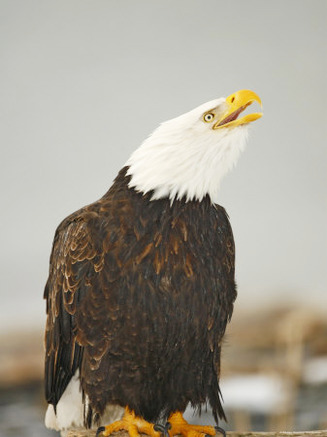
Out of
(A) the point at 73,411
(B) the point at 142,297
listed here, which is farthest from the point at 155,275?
(A) the point at 73,411

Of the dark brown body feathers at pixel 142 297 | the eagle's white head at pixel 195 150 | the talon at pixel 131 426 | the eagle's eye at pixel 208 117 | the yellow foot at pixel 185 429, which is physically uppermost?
the eagle's eye at pixel 208 117

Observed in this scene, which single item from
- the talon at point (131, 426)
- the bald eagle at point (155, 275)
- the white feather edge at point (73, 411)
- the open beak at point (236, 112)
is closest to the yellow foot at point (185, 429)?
the bald eagle at point (155, 275)

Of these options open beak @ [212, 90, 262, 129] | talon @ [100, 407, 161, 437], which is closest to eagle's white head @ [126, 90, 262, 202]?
open beak @ [212, 90, 262, 129]

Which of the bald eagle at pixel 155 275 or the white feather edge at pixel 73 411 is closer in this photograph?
the bald eagle at pixel 155 275

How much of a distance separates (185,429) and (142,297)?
717 mm

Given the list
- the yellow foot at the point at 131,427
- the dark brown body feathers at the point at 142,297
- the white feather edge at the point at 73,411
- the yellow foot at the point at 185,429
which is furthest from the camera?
the white feather edge at the point at 73,411

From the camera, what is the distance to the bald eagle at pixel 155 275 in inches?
109

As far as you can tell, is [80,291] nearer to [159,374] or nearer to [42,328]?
[159,374]

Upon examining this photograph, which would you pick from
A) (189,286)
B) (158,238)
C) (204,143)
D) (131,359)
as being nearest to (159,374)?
(131,359)

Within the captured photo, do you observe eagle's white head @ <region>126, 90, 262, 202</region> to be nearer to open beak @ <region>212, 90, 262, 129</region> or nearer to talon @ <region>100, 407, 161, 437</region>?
open beak @ <region>212, 90, 262, 129</region>

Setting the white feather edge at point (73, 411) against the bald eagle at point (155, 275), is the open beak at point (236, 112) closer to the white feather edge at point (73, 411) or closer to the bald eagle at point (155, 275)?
the bald eagle at point (155, 275)

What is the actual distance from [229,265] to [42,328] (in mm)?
2995

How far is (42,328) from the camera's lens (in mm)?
5570

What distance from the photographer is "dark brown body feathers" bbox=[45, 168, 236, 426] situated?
2762mm
